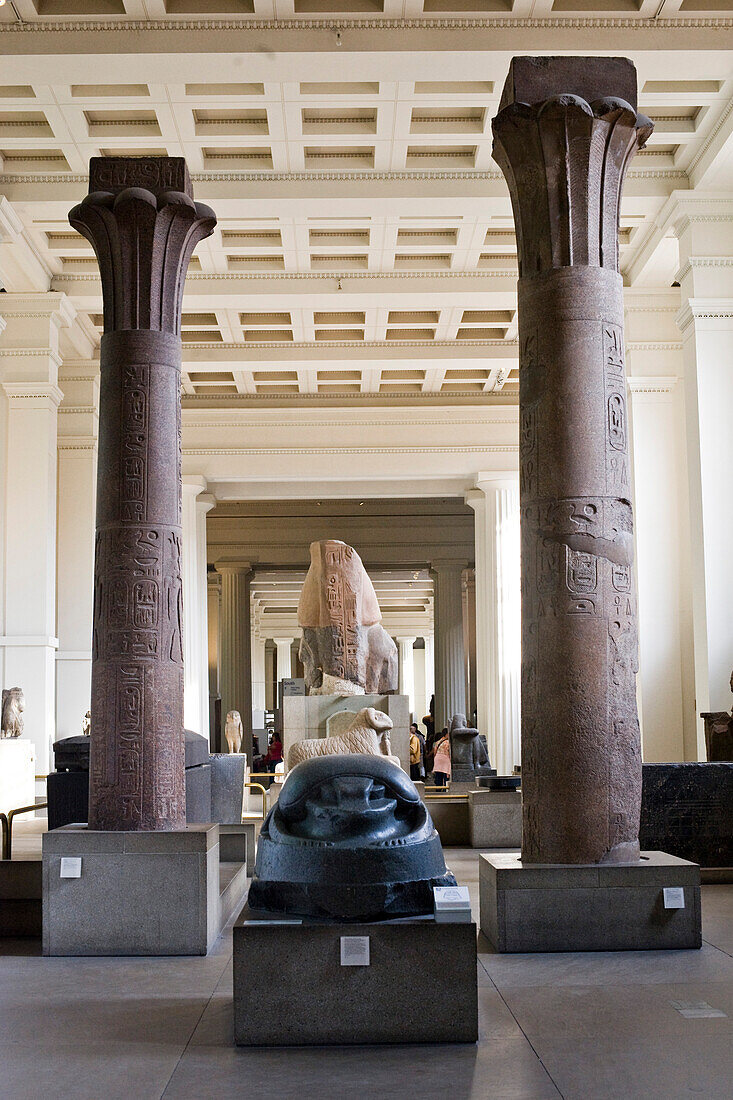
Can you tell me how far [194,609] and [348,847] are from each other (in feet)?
66.3

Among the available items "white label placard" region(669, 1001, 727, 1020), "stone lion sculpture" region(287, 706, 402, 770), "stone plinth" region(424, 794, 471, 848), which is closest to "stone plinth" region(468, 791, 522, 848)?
"stone plinth" region(424, 794, 471, 848)

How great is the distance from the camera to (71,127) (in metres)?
14.1

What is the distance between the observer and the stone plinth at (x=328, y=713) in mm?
14602

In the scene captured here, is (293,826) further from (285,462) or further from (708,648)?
(285,462)

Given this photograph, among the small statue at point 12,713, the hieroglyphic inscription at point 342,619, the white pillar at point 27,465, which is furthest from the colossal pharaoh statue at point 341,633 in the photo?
the white pillar at point 27,465

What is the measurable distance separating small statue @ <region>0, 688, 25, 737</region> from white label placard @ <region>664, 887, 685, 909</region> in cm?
1246

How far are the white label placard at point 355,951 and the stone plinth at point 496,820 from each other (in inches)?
269

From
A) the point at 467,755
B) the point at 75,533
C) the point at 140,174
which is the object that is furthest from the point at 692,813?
the point at 75,533

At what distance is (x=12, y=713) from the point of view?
662 inches

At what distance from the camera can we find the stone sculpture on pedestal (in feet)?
15.6

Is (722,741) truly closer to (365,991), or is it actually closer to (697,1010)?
(697,1010)

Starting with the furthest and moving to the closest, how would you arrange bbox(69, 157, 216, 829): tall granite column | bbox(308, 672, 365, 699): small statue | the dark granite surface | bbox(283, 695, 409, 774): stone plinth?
bbox(308, 672, 365, 699): small statue, bbox(283, 695, 409, 774): stone plinth, the dark granite surface, bbox(69, 157, 216, 829): tall granite column

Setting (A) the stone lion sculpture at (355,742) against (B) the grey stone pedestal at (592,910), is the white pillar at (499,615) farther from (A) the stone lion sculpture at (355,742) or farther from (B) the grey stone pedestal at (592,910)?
(B) the grey stone pedestal at (592,910)

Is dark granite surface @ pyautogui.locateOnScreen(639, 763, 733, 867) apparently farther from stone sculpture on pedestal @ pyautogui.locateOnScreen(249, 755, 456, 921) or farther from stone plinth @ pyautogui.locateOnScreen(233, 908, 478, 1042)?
stone plinth @ pyautogui.locateOnScreen(233, 908, 478, 1042)
